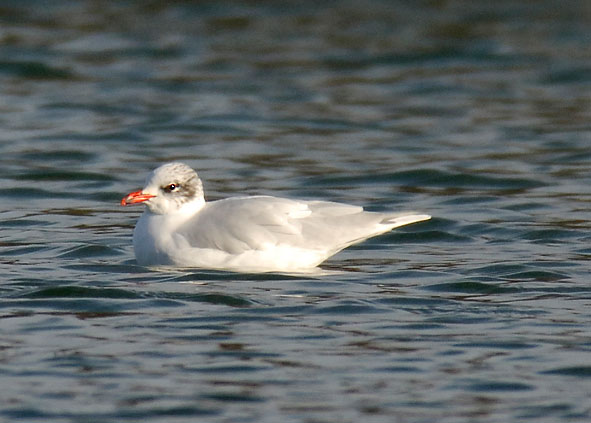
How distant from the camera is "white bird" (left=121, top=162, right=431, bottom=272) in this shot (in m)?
9.88

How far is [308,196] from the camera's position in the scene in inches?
535

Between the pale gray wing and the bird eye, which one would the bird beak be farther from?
A: the pale gray wing

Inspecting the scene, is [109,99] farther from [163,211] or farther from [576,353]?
[576,353]

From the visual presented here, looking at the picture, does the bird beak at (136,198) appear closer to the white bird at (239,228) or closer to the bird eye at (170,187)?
the white bird at (239,228)

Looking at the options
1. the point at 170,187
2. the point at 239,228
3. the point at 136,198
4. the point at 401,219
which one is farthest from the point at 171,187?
the point at 401,219

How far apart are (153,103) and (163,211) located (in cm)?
828

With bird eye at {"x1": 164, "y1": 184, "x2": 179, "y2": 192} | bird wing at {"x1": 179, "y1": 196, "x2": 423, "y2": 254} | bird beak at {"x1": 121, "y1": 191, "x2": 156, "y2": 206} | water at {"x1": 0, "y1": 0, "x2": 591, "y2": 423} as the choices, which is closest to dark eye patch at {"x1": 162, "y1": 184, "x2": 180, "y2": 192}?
bird eye at {"x1": 164, "y1": 184, "x2": 179, "y2": 192}

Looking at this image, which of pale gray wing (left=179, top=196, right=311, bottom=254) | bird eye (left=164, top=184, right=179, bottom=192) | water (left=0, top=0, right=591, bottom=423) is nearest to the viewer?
water (left=0, top=0, right=591, bottom=423)

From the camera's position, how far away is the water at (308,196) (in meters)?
7.27

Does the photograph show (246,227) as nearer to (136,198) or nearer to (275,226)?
(275,226)

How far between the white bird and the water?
170mm

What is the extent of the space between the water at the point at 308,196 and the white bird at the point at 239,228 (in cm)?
17

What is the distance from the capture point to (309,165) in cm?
1491

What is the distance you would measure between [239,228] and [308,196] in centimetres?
380
